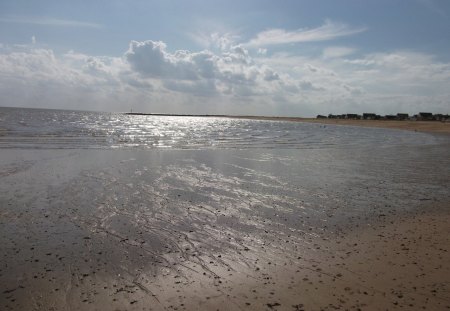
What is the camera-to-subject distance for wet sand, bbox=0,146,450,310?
17.8 ft

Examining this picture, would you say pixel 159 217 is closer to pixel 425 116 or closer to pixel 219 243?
pixel 219 243

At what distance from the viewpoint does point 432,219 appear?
976 cm

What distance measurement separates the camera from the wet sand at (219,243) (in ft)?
17.8

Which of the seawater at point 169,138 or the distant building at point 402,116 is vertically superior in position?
the distant building at point 402,116

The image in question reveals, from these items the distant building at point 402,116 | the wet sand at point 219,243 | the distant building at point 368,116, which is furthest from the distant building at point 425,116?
the wet sand at point 219,243

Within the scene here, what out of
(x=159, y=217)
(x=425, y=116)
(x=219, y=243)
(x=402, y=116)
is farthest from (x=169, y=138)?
(x=402, y=116)

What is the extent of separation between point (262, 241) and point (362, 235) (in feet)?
7.97

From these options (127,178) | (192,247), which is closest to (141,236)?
(192,247)

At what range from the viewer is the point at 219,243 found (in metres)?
7.48

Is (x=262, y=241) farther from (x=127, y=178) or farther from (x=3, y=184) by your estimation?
(x=3, y=184)

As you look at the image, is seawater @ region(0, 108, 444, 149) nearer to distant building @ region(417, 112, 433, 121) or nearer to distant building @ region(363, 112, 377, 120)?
distant building @ region(417, 112, 433, 121)

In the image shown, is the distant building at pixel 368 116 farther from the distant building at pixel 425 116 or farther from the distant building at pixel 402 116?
the distant building at pixel 425 116

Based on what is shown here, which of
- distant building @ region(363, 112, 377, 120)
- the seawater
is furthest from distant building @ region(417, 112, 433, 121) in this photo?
the seawater

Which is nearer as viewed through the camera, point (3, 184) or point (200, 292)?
point (200, 292)
